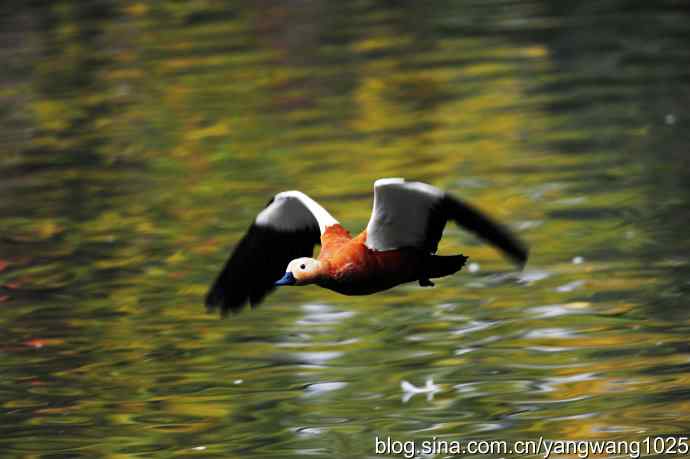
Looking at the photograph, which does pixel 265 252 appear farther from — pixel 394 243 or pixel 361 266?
pixel 361 266

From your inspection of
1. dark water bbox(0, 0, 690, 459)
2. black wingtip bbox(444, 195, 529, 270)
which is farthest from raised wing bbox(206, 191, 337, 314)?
dark water bbox(0, 0, 690, 459)

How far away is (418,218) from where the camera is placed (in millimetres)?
7645

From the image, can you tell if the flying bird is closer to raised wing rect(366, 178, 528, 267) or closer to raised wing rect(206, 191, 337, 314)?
raised wing rect(366, 178, 528, 267)

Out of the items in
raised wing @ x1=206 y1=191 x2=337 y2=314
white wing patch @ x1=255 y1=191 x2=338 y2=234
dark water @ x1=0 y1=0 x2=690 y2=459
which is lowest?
dark water @ x1=0 y1=0 x2=690 y2=459

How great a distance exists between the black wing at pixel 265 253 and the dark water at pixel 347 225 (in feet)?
A: 5.82

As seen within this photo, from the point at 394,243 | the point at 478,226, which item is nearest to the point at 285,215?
the point at 394,243

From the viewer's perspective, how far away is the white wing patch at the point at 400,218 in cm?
756

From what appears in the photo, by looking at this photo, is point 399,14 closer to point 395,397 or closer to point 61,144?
point 61,144

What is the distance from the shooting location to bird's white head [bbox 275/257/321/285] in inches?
286

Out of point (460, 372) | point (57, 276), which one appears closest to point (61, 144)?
point (57, 276)

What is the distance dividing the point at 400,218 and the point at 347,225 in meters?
7.17

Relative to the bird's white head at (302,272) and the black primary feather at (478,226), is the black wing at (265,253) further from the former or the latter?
the bird's white head at (302,272)

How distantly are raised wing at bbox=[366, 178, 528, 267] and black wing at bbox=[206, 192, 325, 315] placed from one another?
2.84 ft

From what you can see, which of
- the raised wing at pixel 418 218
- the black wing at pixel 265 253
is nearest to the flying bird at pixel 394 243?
the raised wing at pixel 418 218
